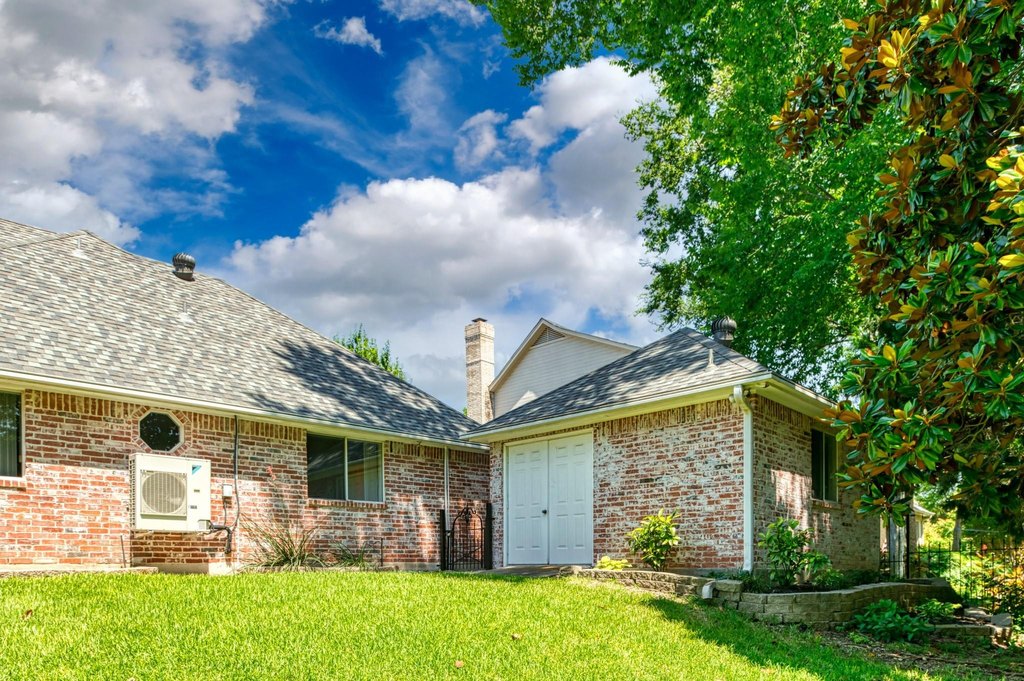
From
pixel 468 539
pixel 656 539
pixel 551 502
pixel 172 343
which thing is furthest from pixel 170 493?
pixel 656 539

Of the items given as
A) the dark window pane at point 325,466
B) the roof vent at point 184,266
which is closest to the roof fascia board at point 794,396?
the dark window pane at point 325,466

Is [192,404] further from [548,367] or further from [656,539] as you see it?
[548,367]

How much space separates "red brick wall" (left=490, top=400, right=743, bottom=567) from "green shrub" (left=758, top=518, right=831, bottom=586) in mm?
655

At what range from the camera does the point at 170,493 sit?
1163cm

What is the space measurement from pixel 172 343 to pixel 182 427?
2.01 metres

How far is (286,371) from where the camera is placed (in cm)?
1552

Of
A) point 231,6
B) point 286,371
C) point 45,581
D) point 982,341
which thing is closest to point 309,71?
point 231,6

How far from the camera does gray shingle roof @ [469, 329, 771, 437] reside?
12.2m

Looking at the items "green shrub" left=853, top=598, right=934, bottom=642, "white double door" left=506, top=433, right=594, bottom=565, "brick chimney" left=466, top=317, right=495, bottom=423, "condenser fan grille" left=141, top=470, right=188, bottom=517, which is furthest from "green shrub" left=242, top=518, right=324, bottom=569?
"brick chimney" left=466, top=317, right=495, bottom=423

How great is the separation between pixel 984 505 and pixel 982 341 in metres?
2.31

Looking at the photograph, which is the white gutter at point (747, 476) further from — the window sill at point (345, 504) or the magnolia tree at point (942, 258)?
the window sill at point (345, 504)

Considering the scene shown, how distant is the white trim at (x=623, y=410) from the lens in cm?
1184

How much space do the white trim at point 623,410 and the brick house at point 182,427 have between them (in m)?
1.62

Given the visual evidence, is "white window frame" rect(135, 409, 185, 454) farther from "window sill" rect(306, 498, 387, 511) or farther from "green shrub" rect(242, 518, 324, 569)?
"window sill" rect(306, 498, 387, 511)
